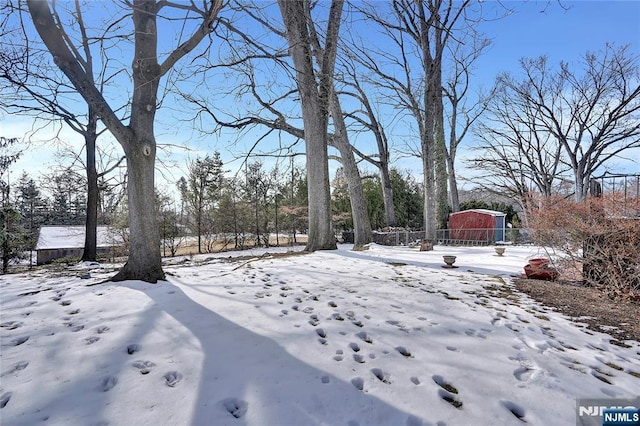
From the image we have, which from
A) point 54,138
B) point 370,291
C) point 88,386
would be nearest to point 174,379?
point 88,386

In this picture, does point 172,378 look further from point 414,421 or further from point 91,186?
point 91,186

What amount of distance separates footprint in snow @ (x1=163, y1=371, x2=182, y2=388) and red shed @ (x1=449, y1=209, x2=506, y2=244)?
16035 millimetres

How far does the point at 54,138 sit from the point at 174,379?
8.62 m

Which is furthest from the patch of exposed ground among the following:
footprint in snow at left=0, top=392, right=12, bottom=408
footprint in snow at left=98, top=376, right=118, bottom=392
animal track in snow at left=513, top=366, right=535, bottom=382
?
footprint in snow at left=0, top=392, right=12, bottom=408

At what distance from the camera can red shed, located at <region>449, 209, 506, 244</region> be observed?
16.4 meters

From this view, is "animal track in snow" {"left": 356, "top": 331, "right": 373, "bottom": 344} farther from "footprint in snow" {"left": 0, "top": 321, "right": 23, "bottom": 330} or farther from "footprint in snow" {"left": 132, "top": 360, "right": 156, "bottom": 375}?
"footprint in snow" {"left": 0, "top": 321, "right": 23, "bottom": 330}

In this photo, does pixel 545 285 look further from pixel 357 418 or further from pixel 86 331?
pixel 86 331

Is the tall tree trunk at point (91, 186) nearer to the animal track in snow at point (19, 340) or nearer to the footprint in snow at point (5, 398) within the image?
the animal track in snow at point (19, 340)

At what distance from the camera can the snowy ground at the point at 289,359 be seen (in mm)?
1771

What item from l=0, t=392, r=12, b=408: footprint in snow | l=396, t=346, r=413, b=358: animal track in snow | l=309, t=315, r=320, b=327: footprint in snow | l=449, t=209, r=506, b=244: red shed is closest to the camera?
l=0, t=392, r=12, b=408: footprint in snow

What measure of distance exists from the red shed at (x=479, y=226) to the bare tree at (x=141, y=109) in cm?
1484

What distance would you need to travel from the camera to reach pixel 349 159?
1094 centimetres

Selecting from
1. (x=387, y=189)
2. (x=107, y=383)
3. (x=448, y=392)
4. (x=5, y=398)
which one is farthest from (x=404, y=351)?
(x=387, y=189)

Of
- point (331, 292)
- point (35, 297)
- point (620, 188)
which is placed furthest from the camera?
point (620, 188)
